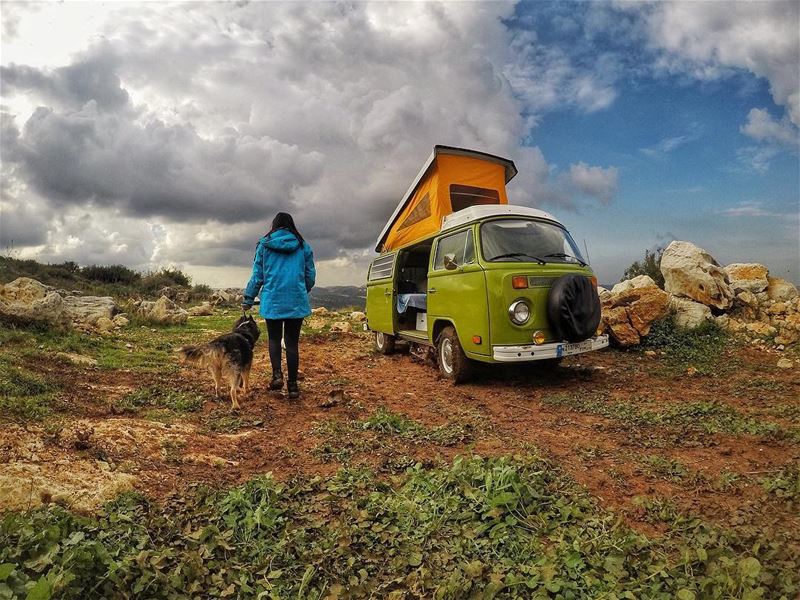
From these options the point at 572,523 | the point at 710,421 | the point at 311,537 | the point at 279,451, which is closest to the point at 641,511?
the point at 572,523

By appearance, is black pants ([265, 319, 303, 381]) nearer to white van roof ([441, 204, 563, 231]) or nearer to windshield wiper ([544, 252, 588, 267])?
white van roof ([441, 204, 563, 231])

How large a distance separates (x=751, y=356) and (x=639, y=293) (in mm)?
2145

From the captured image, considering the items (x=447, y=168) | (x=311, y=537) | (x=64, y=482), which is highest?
(x=447, y=168)

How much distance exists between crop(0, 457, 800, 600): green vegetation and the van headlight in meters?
3.09

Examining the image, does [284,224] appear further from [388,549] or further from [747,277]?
[747,277]

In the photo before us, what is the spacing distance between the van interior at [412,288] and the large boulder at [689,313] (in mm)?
5297

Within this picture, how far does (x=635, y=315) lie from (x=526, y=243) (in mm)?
3954

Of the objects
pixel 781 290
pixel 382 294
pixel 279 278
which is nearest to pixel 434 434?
pixel 279 278

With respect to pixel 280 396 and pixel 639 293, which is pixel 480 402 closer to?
pixel 280 396

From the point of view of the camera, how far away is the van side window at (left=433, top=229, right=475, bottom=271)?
690 centimetres

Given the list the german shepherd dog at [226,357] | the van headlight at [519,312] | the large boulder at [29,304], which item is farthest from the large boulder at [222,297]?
the van headlight at [519,312]

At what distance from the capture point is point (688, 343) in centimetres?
916

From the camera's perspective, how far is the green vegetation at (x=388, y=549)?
2342 mm

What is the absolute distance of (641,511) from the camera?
3.10m
